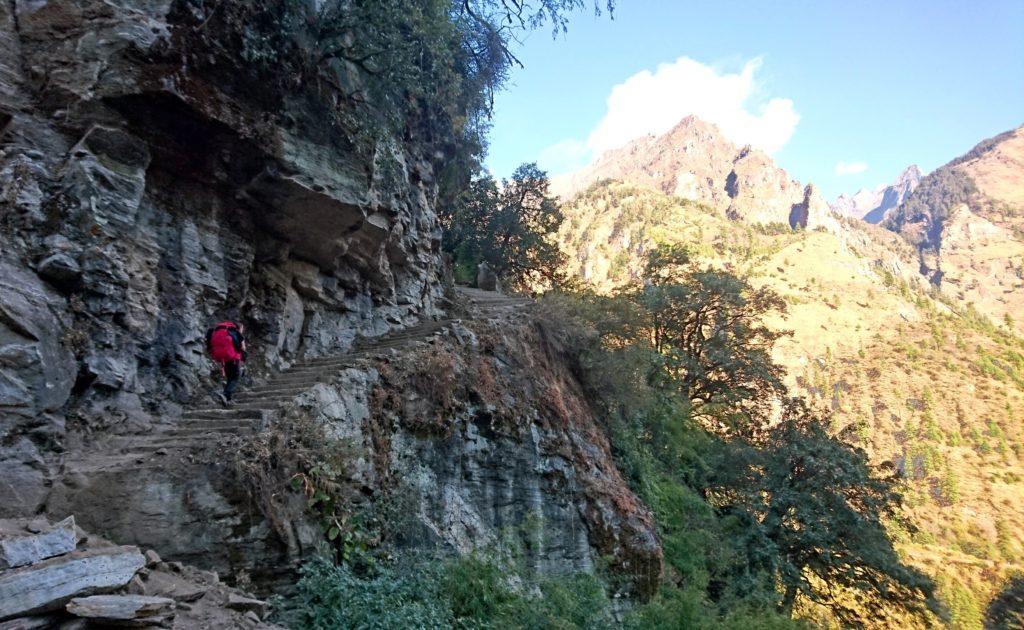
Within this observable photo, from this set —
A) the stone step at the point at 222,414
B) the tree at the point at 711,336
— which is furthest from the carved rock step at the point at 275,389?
the tree at the point at 711,336

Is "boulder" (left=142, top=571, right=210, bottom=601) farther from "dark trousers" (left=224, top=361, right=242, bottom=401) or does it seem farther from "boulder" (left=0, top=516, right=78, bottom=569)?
"dark trousers" (left=224, top=361, right=242, bottom=401)

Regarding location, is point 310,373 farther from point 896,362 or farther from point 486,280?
point 896,362

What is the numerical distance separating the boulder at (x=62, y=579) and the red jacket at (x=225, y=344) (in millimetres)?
3296

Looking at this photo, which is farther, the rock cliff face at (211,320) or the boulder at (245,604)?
the rock cliff face at (211,320)

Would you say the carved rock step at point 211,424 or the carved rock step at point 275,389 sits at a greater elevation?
the carved rock step at point 275,389

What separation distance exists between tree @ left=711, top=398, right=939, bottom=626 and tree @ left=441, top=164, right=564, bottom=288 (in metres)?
10.5

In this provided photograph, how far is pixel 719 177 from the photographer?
14612cm

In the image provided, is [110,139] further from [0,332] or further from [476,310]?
[476,310]

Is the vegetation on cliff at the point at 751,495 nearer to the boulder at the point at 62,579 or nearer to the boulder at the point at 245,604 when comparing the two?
the boulder at the point at 245,604

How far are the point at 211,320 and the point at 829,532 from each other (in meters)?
14.2

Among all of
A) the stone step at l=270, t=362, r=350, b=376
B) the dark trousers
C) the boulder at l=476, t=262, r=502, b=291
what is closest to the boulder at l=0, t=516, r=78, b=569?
the dark trousers

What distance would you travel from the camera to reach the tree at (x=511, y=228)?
21.3 m

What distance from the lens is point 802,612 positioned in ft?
46.4

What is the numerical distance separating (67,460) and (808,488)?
599 inches
